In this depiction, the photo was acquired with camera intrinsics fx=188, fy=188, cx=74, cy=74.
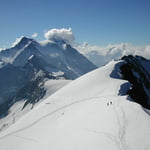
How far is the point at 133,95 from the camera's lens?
62062 mm

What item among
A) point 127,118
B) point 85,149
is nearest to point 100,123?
point 127,118

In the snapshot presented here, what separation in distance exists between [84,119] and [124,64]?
5615 cm

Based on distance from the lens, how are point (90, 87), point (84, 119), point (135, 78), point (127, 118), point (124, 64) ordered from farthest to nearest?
point (124, 64), point (135, 78), point (90, 87), point (84, 119), point (127, 118)

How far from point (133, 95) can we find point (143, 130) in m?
39.8

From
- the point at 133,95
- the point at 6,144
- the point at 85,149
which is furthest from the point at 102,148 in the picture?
the point at 133,95

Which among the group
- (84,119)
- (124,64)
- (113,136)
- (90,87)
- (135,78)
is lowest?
(113,136)

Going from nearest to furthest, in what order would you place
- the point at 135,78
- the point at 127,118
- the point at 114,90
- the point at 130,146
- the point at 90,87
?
the point at 130,146 → the point at 127,118 → the point at 114,90 → the point at 90,87 → the point at 135,78

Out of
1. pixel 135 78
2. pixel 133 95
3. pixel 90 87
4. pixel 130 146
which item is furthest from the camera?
pixel 135 78

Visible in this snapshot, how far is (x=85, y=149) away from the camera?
23062 mm

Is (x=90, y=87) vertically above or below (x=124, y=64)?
below

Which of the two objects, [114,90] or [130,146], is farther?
[114,90]

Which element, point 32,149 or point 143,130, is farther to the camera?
point 32,149

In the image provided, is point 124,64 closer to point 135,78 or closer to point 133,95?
point 135,78

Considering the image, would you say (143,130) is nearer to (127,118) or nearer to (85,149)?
(127,118)
